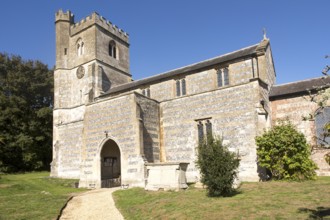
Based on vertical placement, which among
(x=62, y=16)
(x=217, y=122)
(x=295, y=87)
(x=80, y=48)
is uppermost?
(x=62, y=16)

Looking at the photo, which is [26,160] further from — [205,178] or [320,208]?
[320,208]

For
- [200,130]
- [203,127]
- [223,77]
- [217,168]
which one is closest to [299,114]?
[223,77]

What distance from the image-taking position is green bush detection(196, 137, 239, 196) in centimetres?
1280

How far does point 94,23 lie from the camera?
1344 inches

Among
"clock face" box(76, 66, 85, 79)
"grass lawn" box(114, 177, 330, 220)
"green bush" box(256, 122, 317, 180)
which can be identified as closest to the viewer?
"grass lawn" box(114, 177, 330, 220)

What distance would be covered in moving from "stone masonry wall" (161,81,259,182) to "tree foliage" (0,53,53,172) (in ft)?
75.0

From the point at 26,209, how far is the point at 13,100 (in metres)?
31.4

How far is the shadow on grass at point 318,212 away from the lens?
8.33 m

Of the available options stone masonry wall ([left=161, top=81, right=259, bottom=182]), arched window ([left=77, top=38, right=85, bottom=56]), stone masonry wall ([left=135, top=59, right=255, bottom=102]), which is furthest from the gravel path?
arched window ([left=77, top=38, right=85, bottom=56])

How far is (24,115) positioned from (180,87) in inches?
1045

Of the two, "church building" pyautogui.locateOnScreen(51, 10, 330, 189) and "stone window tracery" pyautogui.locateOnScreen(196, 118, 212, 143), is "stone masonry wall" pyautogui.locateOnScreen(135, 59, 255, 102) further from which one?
"stone window tracery" pyautogui.locateOnScreen(196, 118, 212, 143)

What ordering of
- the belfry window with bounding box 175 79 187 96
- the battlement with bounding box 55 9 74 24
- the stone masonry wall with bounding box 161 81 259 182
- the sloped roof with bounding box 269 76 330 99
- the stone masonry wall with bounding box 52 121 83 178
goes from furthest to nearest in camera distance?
the battlement with bounding box 55 9 74 24 → the stone masonry wall with bounding box 52 121 83 178 → the belfry window with bounding box 175 79 187 96 → the sloped roof with bounding box 269 76 330 99 → the stone masonry wall with bounding box 161 81 259 182

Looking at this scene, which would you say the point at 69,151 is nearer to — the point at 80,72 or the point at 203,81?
the point at 80,72

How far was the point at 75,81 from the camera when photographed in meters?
34.8
